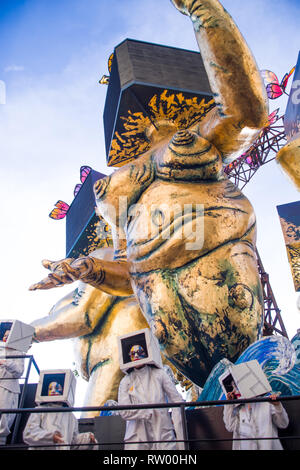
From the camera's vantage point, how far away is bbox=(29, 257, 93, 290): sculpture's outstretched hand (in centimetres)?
334

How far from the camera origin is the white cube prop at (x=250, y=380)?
231 centimetres

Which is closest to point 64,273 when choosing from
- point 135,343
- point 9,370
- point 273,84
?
point 135,343

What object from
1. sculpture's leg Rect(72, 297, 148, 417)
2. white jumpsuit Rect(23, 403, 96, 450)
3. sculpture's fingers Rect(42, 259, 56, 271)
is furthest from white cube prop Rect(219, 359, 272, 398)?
sculpture's leg Rect(72, 297, 148, 417)

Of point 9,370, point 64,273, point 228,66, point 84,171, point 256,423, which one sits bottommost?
point 256,423

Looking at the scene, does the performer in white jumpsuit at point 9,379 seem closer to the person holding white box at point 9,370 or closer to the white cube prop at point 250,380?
the person holding white box at point 9,370

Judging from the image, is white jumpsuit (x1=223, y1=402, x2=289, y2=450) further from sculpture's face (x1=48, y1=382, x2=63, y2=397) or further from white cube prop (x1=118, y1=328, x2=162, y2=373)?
sculpture's face (x1=48, y1=382, x2=63, y2=397)

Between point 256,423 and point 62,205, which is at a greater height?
point 62,205

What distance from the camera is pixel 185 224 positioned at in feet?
10.8

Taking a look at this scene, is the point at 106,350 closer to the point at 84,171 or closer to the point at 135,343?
the point at 135,343

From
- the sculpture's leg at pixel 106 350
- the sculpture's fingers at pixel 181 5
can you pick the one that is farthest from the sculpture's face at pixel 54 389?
the sculpture's fingers at pixel 181 5

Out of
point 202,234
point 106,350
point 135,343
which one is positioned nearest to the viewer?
point 135,343

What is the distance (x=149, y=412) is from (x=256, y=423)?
0.64 m
